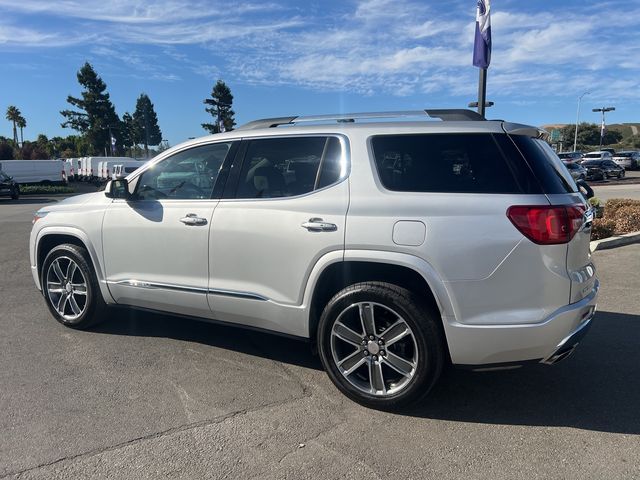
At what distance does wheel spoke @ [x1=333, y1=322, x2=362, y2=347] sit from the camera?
3525 mm

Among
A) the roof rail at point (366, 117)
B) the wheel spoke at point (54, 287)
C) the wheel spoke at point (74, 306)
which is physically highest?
the roof rail at point (366, 117)

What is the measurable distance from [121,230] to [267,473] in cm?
260

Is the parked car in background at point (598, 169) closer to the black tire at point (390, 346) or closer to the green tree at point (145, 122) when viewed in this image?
the black tire at point (390, 346)

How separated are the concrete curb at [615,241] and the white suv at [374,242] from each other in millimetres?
5896

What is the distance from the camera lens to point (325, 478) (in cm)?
274

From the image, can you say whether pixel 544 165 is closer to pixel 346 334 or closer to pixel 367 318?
pixel 367 318


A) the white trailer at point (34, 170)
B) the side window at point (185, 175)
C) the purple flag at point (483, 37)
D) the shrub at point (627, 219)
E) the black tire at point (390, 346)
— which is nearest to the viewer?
the black tire at point (390, 346)

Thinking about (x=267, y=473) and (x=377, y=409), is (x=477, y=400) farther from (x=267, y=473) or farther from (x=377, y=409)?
(x=267, y=473)

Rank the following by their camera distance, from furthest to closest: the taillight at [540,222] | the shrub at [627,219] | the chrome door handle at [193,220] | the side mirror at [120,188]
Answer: the shrub at [627,219], the side mirror at [120,188], the chrome door handle at [193,220], the taillight at [540,222]

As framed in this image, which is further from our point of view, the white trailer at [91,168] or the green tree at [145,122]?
the green tree at [145,122]

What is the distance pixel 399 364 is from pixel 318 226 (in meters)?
1.05

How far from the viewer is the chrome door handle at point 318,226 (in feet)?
11.4

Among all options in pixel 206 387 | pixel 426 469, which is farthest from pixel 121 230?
pixel 426 469

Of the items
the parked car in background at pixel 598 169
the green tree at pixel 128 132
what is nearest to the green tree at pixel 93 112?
the green tree at pixel 128 132
